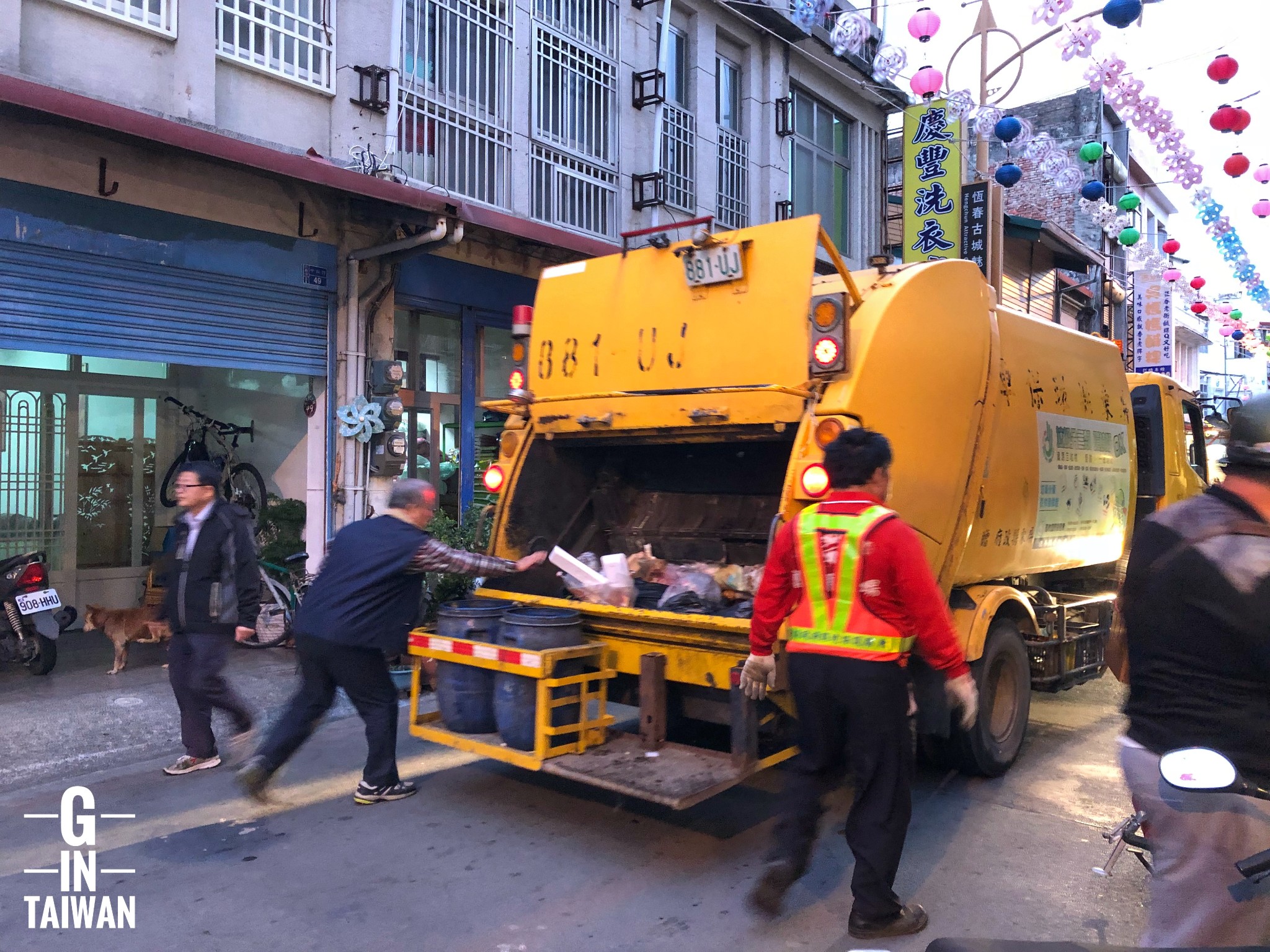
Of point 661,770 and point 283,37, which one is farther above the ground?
point 283,37

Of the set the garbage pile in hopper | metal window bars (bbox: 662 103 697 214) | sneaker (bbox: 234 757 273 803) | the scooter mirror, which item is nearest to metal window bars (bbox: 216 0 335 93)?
metal window bars (bbox: 662 103 697 214)

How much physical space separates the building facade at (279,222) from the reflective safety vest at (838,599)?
5.23 meters

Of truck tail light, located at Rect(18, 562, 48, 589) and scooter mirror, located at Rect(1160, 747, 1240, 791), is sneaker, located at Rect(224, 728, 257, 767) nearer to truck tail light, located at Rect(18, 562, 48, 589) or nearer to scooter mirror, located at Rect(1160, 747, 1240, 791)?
truck tail light, located at Rect(18, 562, 48, 589)

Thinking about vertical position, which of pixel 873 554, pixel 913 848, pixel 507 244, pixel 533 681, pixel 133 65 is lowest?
pixel 913 848

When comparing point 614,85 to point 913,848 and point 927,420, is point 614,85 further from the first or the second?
point 913,848

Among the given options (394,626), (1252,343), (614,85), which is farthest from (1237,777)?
(1252,343)

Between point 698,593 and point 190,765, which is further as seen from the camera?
point 190,765

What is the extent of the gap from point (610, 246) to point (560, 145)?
5.15ft

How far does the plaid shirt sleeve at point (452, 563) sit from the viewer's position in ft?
15.0

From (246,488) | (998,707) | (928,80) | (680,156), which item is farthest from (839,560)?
(680,156)

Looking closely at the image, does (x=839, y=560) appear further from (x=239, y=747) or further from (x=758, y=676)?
(x=239, y=747)

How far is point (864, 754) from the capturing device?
3.26 m

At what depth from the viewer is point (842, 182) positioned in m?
16.7

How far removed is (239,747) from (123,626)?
7.41 ft
